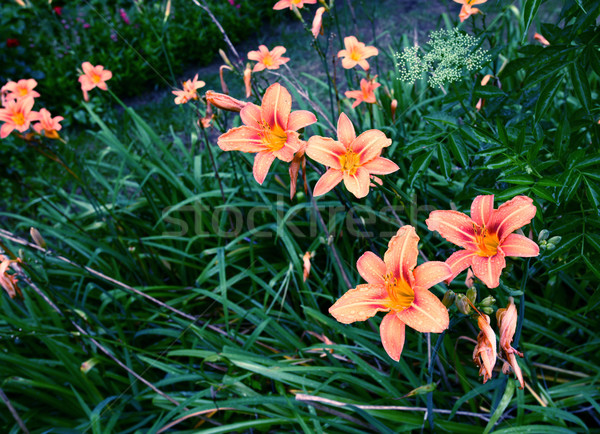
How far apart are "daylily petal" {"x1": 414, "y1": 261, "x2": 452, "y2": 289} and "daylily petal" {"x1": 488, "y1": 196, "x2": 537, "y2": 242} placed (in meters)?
0.20

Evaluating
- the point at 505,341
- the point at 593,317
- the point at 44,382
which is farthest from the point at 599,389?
the point at 44,382

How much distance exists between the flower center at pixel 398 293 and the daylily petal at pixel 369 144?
1.20 feet

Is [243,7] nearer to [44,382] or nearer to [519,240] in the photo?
[44,382]

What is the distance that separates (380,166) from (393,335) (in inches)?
18.7

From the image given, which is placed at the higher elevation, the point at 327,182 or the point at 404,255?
the point at 327,182

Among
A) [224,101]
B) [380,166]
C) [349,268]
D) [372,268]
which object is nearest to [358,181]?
[380,166]

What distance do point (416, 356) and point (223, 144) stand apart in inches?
45.3

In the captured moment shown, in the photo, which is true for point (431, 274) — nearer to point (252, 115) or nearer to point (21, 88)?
point (252, 115)

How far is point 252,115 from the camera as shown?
1317mm

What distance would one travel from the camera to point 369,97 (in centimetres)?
216

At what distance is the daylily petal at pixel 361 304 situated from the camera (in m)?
1.04

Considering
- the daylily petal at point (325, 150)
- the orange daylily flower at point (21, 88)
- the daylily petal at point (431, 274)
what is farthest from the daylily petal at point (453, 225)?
the orange daylily flower at point (21, 88)

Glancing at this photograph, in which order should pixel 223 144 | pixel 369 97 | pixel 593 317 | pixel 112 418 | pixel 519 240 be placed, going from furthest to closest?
pixel 369 97 < pixel 593 317 < pixel 112 418 < pixel 223 144 < pixel 519 240

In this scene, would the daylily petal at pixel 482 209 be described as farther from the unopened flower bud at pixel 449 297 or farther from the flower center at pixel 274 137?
the flower center at pixel 274 137
